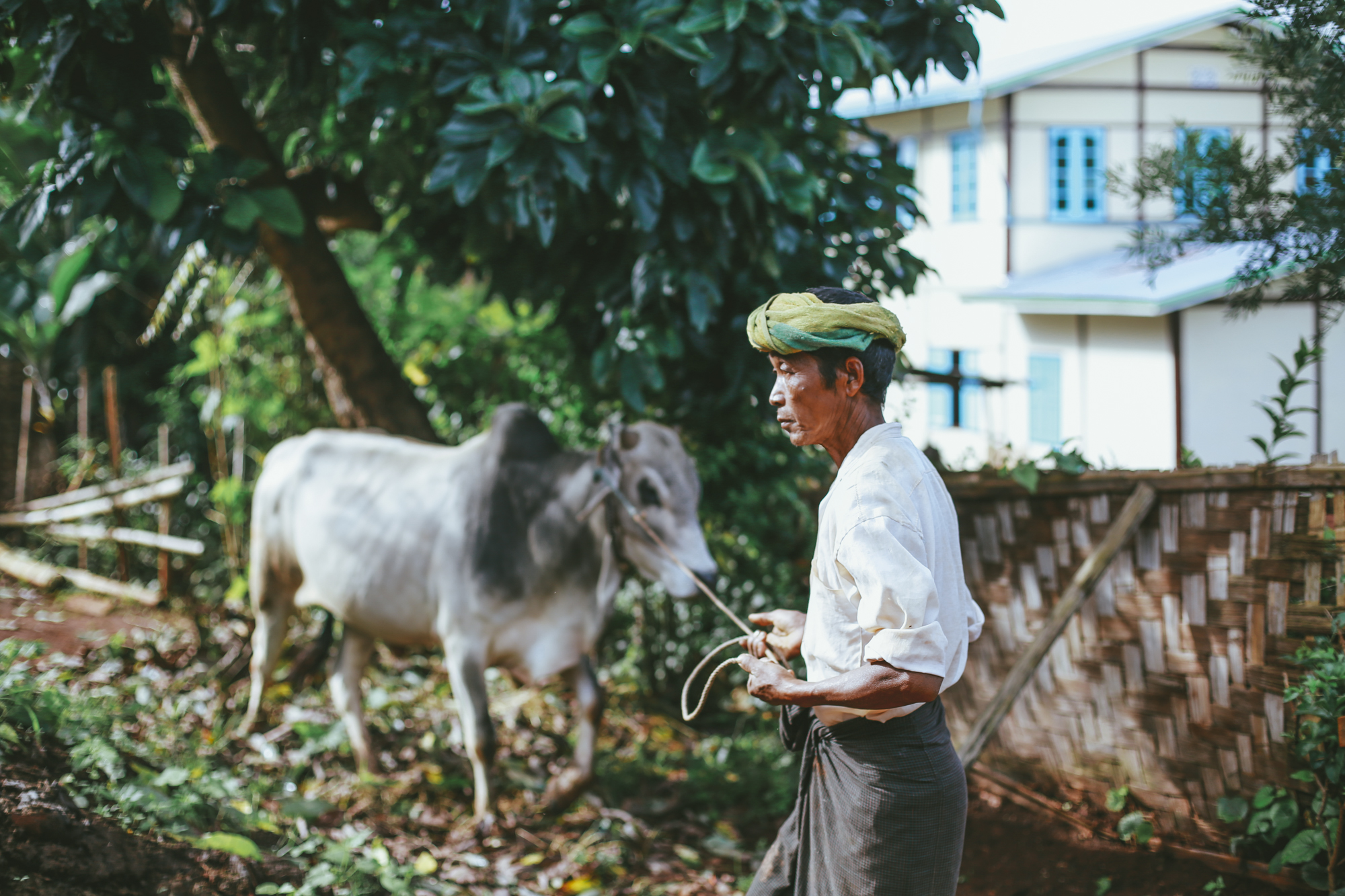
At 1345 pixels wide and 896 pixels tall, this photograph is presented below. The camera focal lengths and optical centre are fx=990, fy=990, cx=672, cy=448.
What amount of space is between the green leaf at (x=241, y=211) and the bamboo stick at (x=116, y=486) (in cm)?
418

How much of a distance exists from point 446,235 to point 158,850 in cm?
327

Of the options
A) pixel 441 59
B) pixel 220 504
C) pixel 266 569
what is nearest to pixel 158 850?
pixel 266 569

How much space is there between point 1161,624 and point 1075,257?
35.2 feet

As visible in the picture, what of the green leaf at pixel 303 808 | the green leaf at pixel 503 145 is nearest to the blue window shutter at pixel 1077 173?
the green leaf at pixel 503 145

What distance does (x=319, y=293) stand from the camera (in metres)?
5.43

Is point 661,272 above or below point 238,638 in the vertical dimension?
above

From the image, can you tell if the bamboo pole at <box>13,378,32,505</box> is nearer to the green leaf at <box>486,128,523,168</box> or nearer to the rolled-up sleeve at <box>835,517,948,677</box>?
the green leaf at <box>486,128,523,168</box>

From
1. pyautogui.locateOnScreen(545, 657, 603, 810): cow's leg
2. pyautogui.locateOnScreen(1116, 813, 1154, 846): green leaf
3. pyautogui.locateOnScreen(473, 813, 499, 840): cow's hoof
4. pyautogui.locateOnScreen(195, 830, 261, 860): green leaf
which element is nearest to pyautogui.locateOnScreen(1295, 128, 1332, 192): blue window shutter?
pyautogui.locateOnScreen(1116, 813, 1154, 846): green leaf

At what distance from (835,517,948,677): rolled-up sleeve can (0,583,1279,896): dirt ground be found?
204cm

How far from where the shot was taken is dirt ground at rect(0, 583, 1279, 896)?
282 centimetres

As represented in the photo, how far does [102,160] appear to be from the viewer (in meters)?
3.71

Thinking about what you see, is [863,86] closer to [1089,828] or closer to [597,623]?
[597,623]

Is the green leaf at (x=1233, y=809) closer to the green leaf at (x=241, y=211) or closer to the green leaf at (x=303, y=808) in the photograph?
the green leaf at (x=303, y=808)

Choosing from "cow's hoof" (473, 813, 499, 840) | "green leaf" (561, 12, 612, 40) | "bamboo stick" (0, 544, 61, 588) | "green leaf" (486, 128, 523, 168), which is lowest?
"cow's hoof" (473, 813, 499, 840)
